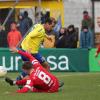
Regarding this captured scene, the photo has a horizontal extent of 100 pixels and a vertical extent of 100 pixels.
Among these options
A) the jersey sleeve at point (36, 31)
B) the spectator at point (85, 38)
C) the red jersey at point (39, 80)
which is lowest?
the red jersey at point (39, 80)

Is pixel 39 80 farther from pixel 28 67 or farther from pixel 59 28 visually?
pixel 59 28

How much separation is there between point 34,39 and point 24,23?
31.9 feet

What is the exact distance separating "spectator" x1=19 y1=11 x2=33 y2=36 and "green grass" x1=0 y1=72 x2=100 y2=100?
23.3 ft

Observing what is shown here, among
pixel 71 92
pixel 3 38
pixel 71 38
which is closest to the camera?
pixel 71 92

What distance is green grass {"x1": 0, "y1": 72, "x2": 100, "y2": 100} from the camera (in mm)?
14344

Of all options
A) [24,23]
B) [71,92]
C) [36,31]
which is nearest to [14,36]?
[24,23]

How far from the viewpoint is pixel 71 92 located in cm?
1562

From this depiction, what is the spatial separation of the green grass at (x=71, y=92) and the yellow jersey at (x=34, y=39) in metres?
1.13

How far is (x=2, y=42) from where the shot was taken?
88.6 feet

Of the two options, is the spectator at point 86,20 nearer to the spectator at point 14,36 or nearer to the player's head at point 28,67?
the spectator at point 14,36

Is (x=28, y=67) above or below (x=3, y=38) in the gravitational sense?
below

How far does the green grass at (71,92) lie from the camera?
14.3 metres

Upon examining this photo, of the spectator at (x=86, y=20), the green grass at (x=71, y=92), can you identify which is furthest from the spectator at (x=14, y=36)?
the green grass at (x=71, y=92)

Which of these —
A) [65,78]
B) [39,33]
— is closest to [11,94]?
[39,33]
